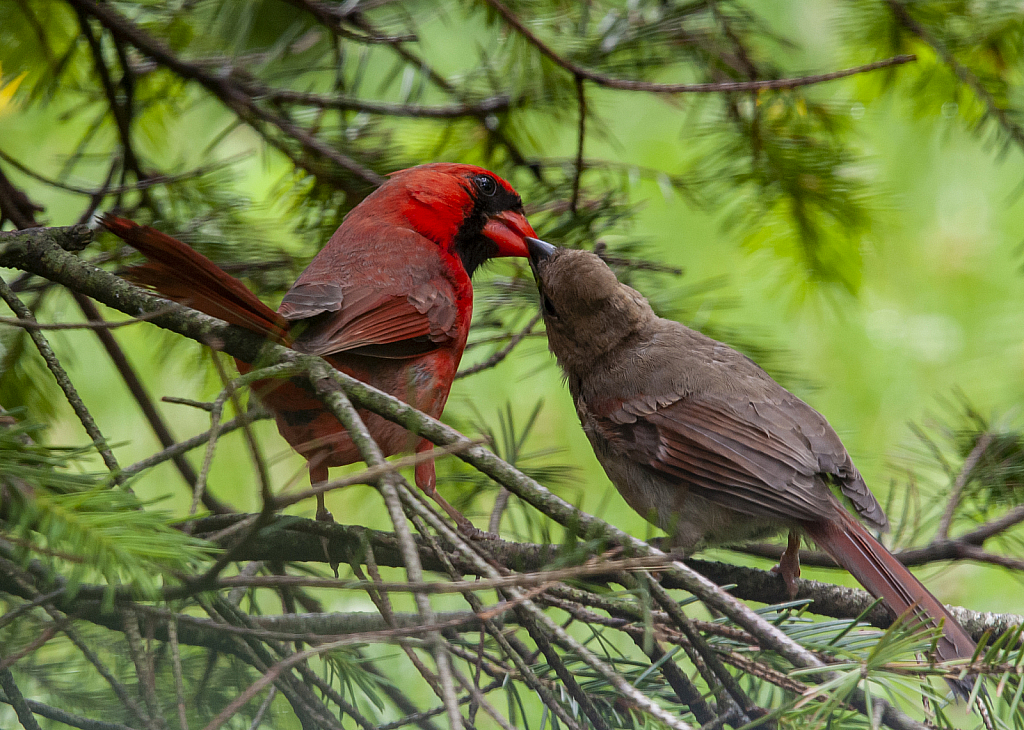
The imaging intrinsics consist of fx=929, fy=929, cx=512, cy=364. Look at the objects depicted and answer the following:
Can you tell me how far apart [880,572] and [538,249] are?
48.4 inches

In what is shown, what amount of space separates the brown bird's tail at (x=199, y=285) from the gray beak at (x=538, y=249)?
45.8 inches

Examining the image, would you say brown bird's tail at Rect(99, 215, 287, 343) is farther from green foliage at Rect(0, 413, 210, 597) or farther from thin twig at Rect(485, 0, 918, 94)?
thin twig at Rect(485, 0, 918, 94)

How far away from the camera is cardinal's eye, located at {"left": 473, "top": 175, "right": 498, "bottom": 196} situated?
8.50ft

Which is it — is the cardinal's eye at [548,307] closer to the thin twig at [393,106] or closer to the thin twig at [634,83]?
the thin twig at [393,106]

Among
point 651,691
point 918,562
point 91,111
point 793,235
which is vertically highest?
point 91,111

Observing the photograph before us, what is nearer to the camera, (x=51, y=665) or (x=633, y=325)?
(x=51, y=665)

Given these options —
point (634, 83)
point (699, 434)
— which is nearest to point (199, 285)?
point (634, 83)

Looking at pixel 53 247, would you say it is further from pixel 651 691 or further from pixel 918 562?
pixel 918 562

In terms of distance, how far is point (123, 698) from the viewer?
3.85 ft

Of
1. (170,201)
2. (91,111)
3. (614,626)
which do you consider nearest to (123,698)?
(614,626)

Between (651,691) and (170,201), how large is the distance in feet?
5.89

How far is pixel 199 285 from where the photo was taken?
151 centimetres

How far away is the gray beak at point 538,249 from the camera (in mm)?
2604

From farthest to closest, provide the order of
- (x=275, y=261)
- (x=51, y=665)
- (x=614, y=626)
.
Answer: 1. (x=275, y=261)
2. (x=51, y=665)
3. (x=614, y=626)
